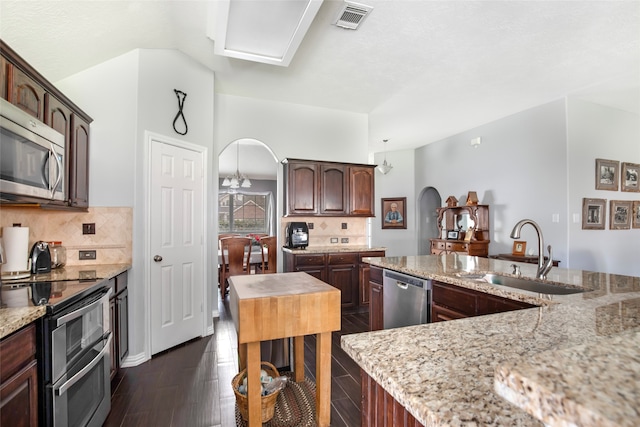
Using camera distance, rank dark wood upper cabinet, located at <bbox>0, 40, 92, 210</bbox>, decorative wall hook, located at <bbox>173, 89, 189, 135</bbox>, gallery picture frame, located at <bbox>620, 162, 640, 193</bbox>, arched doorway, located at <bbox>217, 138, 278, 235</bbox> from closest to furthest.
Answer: dark wood upper cabinet, located at <bbox>0, 40, 92, 210</bbox>, decorative wall hook, located at <bbox>173, 89, 189, 135</bbox>, gallery picture frame, located at <bbox>620, 162, 640, 193</bbox>, arched doorway, located at <bbox>217, 138, 278, 235</bbox>

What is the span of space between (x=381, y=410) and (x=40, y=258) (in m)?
2.61

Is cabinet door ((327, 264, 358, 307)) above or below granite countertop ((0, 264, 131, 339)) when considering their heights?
below

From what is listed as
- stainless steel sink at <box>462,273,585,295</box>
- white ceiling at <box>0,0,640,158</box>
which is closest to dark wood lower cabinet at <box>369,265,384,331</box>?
stainless steel sink at <box>462,273,585,295</box>

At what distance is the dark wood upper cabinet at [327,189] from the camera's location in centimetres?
432

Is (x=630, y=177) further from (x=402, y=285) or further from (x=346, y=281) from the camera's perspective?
(x=402, y=285)

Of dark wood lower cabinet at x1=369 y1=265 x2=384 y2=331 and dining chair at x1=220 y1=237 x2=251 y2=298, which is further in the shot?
dining chair at x1=220 y1=237 x2=251 y2=298

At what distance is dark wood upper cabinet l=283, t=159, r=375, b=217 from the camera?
432cm

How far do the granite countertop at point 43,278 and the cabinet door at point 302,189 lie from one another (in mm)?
2145

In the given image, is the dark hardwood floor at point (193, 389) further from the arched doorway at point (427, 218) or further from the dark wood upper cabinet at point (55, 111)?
the arched doorway at point (427, 218)

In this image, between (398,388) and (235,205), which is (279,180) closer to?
(398,388)

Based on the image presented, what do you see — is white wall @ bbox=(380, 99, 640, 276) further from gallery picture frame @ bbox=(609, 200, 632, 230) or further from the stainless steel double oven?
the stainless steel double oven

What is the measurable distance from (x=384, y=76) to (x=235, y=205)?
693cm

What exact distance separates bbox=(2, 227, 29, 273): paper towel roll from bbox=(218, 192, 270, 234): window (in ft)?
23.6

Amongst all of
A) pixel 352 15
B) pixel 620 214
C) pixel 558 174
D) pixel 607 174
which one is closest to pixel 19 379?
pixel 352 15
